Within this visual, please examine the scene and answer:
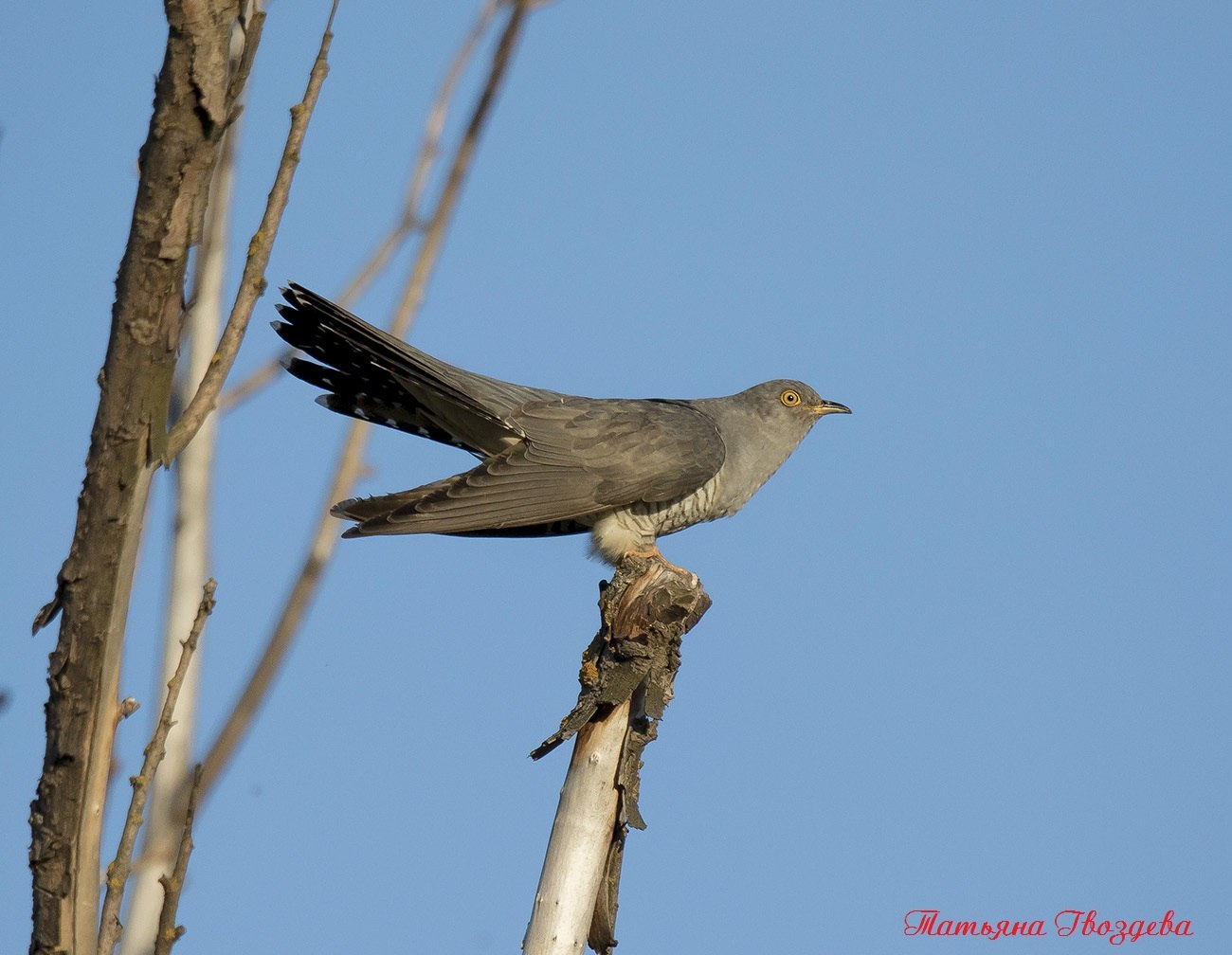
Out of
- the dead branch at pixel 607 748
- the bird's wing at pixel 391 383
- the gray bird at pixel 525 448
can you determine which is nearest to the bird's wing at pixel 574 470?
the gray bird at pixel 525 448

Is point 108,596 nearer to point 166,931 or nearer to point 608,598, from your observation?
point 166,931

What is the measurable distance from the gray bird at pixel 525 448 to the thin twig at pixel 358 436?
0.21 meters

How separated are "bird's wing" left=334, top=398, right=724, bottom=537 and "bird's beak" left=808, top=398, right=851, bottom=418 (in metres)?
0.86

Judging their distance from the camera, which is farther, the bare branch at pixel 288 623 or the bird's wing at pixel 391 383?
the bird's wing at pixel 391 383

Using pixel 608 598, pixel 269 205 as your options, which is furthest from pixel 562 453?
pixel 269 205

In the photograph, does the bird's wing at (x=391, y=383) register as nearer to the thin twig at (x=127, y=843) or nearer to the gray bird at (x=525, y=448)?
the gray bird at (x=525, y=448)

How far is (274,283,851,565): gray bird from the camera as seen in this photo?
3912 mm

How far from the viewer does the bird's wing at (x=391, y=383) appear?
379 cm

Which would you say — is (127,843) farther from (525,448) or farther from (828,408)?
(828,408)

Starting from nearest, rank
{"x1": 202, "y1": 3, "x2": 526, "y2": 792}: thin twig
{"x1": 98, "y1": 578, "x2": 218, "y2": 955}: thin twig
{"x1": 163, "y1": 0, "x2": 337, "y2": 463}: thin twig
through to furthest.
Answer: {"x1": 98, "y1": 578, "x2": 218, "y2": 955}: thin twig < {"x1": 163, "y1": 0, "x2": 337, "y2": 463}: thin twig < {"x1": 202, "y1": 3, "x2": 526, "y2": 792}: thin twig

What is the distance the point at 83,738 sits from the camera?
1521 millimetres

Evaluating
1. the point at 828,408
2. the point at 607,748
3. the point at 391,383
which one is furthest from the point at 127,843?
the point at 828,408

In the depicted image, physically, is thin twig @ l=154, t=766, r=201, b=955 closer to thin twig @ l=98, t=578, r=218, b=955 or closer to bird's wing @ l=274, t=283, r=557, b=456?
thin twig @ l=98, t=578, r=218, b=955

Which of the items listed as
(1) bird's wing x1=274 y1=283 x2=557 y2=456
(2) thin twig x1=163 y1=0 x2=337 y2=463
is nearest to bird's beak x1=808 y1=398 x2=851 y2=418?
(1) bird's wing x1=274 y1=283 x2=557 y2=456
